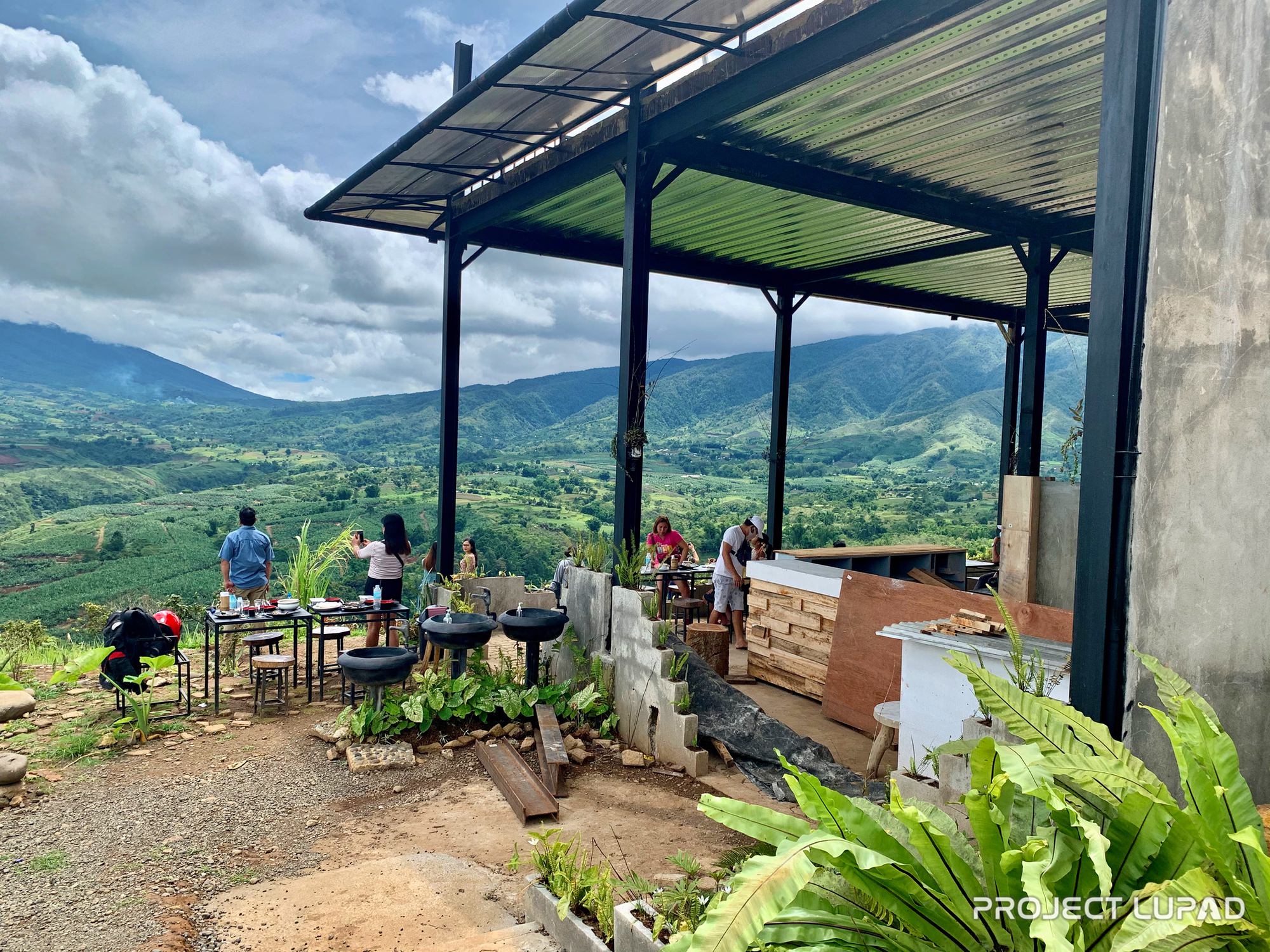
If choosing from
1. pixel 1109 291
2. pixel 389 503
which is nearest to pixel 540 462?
pixel 389 503

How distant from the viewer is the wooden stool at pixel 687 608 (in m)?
8.95

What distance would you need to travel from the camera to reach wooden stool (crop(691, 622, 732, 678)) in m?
7.14

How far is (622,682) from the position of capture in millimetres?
5977

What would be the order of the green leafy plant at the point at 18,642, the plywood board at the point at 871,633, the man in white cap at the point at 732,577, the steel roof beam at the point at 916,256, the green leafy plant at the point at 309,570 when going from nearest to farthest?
1. the plywood board at the point at 871,633
2. the green leafy plant at the point at 18,642
3. the green leafy plant at the point at 309,570
4. the man in white cap at the point at 732,577
5. the steel roof beam at the point at 916,256

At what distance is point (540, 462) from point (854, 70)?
43.5 m

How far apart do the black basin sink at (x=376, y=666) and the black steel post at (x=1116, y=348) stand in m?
4.22

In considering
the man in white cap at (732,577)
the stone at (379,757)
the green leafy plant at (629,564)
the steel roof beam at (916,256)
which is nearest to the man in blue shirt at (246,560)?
the stone at (379,757)

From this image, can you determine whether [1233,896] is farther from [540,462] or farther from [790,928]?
[540,462]

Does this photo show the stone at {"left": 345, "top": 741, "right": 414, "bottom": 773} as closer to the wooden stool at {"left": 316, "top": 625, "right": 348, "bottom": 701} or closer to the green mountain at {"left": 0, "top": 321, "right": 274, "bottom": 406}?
the wooden stool at {"left": 316, "top": 625, "right": 348, "bottom": 701}

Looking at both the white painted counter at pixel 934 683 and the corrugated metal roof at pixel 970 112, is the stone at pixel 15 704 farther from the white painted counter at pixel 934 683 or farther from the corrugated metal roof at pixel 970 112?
the corrugated metal roof at pixel 970 112

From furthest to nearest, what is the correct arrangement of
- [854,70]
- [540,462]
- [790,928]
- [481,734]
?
[540,462], [481,734], [854,70], [790,928]

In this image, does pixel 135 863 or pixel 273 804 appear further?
pixel 273 804

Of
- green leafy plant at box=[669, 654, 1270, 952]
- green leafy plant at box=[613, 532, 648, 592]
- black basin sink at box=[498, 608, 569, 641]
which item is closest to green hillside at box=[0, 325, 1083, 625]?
green leafy plant at box=[613, 532, 648, 592]

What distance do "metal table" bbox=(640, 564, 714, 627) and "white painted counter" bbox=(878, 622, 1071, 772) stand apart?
11.6 ft
